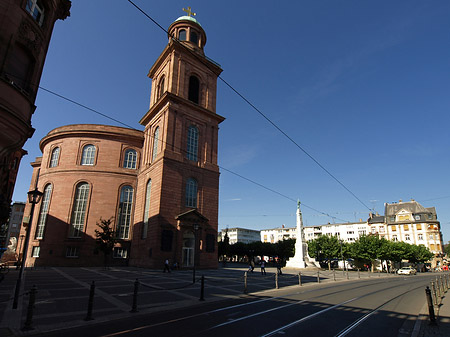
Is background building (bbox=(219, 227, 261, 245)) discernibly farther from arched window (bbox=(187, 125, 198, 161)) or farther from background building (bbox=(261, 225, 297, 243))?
arched window (bbox=(187, 125, 198, 161))

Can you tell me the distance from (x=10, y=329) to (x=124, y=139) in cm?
3421

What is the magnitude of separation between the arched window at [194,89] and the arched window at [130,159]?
1166cm

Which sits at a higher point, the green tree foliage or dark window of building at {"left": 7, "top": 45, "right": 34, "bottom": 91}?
dark window of building at {"left": 7, "top": 45, "right": 34, "bottom": 91}

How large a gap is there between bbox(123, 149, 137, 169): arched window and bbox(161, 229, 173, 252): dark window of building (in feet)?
45.9

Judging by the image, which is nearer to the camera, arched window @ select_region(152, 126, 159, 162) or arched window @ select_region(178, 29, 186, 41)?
arched window @ select_region(152, 126, 159, 162)

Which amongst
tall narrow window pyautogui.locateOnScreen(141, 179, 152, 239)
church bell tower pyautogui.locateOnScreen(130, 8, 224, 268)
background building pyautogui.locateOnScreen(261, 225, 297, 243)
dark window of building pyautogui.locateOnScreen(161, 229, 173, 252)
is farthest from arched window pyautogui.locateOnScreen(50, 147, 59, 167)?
background building pyautogui.locateOnScreen(261, 225, 297, 243)

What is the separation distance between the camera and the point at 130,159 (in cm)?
3850

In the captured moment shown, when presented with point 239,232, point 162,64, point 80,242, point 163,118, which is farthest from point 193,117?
point 239,232

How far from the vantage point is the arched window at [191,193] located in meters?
32.1

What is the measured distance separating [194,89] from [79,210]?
894 inches

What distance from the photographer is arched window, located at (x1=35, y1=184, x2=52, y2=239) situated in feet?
113

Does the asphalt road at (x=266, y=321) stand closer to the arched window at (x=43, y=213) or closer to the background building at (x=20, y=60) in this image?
A: the background building at (x=20, y=60)

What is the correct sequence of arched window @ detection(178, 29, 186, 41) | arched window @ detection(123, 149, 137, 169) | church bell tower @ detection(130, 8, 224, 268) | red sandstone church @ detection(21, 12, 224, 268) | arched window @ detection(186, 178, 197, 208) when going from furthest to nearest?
arched window @ detection(178, 29, 186, 41), arched window @ detection(123, 149, 137, 169), arched window @ detection(186, 178, 197, 208), red sandstone church @ detection(21, 12, 224, 268), church bell tower @ detection(130, 8, 224, 268)

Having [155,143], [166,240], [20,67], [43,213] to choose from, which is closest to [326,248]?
[166,240]
